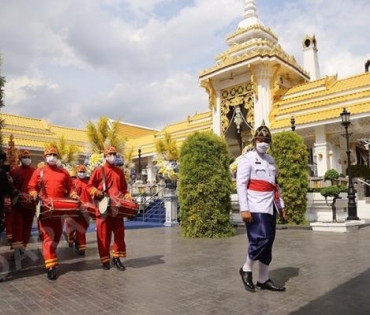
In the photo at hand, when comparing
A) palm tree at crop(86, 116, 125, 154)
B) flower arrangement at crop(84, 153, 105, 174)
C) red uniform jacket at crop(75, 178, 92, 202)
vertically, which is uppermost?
palm tree at crop(86, 116, 125, 154)

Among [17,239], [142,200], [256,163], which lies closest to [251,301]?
[256,163]

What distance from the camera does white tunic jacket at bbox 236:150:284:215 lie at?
434 centimetres

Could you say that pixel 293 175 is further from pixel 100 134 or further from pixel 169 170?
pixel 100 134

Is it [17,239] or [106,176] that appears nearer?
[106,176]

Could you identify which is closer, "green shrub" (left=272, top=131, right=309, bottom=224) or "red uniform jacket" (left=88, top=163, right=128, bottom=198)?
"red uniform jacket" (left=88, top=163, right=128, bottom=198)

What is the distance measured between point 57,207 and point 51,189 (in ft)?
1.31

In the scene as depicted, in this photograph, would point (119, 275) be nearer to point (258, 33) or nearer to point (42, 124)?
point (258, 33)

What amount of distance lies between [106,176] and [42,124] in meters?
28.1

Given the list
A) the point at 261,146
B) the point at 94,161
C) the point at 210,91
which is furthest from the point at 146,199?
the point at 261,146

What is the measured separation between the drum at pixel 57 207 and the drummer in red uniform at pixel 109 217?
0.35 metres

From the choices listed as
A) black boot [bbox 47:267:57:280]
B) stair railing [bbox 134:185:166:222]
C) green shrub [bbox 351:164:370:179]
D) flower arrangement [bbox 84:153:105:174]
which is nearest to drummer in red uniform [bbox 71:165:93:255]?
black boot [bbox 47:267:57:280]

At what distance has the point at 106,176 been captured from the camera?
5.98 meters

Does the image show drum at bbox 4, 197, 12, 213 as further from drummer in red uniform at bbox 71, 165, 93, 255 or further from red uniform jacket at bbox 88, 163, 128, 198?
A: red uniform jacket at bbox 88, 163, 128, 198

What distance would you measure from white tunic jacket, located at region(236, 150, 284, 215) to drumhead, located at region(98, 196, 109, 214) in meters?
2.29
